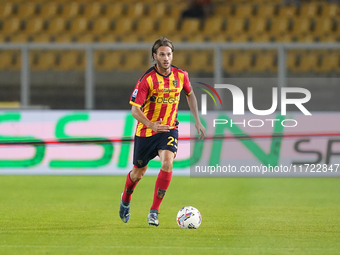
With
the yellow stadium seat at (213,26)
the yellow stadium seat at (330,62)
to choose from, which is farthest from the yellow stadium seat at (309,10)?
the yellow stadium seat at (330,62)

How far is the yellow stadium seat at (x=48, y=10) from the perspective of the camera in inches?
645

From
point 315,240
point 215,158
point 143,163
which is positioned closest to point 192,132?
point 215,158

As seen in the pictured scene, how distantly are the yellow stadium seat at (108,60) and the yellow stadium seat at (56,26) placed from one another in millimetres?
2460

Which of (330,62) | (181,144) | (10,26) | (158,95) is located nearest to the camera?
(158,95)

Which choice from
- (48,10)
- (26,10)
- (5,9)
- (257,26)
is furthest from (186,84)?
(5,9)

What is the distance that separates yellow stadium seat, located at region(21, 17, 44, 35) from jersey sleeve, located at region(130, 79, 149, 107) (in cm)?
1037

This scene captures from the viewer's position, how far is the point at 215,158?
11297 mm

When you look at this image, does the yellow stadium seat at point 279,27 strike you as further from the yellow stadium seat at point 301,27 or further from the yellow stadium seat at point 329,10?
the yellow stadium seat at point 329,10

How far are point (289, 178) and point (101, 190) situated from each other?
3.68m

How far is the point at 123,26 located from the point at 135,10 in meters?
0.75

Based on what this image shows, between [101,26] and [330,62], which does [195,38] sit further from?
[330,62]

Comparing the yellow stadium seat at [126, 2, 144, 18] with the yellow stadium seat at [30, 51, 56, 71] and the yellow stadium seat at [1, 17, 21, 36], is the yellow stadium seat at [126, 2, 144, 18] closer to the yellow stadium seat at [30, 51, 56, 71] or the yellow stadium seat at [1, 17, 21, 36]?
the yellow stadium seat at [1, 17, 21, 36]

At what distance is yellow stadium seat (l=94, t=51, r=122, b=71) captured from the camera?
1323 centimetres

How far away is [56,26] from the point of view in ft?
52.4
